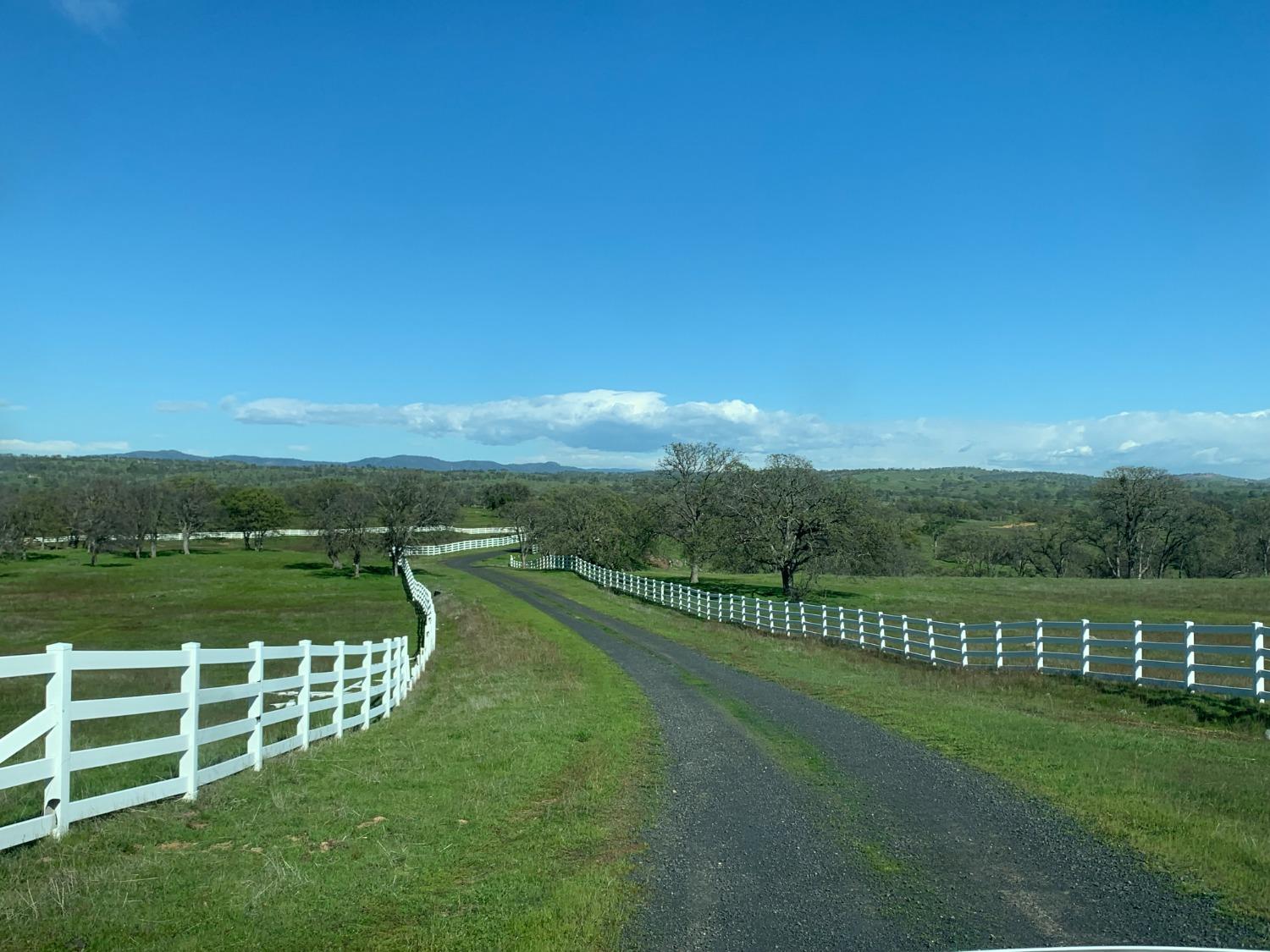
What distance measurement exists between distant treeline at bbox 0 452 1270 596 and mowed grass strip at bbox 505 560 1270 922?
22304 millimetres

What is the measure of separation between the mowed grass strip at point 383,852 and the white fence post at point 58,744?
0.20m

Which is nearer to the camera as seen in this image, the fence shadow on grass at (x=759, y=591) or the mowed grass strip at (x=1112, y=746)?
the mowed grass strip at (x=1112, y=746)

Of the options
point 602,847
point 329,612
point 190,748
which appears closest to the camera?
point 602,847

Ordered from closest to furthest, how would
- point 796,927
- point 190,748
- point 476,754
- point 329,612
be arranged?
point 796,927 < point 190,748 < point 476,754 < point 329,612

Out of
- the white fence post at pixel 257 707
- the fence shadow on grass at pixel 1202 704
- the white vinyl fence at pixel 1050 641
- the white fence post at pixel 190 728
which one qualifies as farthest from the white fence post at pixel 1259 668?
the white fence post at pixel 190 728

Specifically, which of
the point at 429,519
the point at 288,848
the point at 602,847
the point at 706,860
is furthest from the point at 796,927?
the point at 429,519

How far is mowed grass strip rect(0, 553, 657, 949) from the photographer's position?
17.0ft

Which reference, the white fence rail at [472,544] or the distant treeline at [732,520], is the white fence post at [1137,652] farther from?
the white fence rail at [472,544]

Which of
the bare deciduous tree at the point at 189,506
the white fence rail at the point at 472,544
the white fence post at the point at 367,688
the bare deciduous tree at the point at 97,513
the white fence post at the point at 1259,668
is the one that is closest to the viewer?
the white fence post at the point at 367,688

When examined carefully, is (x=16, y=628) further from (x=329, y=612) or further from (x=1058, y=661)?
(x=1058, y=661)

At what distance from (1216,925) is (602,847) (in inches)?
150

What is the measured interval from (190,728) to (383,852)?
2.70 m

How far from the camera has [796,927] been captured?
5.40 metres

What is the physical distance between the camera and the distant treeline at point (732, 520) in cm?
4853
